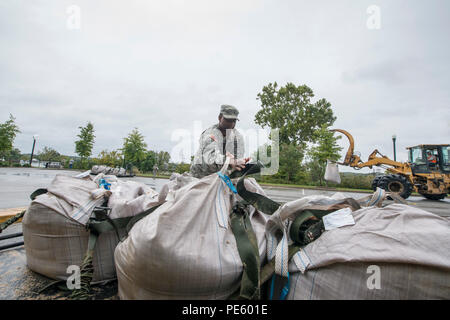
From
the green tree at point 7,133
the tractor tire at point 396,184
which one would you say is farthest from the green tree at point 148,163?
the tractor tire at point 396,184

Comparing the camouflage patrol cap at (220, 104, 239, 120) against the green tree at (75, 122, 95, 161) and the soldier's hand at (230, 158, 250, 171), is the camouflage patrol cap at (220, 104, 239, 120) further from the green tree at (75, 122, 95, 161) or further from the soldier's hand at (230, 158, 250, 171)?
the green tree at (75, 122, 95, 161)

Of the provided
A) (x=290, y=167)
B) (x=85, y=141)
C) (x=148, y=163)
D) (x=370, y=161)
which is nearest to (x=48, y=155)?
(x=148, y=163)

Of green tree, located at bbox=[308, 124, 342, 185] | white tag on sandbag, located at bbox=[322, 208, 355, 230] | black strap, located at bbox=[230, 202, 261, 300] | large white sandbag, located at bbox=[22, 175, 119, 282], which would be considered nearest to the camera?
black strap, located at bbox=[230, 202, 261, 300]

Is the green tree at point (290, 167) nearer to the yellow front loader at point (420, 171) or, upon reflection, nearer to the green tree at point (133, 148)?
the yellow front loader at point (420, 171)

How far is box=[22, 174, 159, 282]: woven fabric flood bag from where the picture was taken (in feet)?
3.66

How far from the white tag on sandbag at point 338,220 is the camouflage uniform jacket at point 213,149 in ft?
2.75

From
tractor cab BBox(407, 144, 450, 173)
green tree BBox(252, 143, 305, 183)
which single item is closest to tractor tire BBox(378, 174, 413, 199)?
tractor cab BBox(407, 144, 450, 173)

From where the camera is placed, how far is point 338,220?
1.01m

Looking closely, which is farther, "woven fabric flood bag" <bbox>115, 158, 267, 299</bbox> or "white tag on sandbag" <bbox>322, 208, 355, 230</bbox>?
"white tag on sandbag" <bbox>322, 208, 355, 230</bbox>

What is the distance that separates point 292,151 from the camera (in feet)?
68.4

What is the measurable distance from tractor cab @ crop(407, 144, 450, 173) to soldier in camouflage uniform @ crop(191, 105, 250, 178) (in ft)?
36.8

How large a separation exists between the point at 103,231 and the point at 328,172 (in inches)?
122
